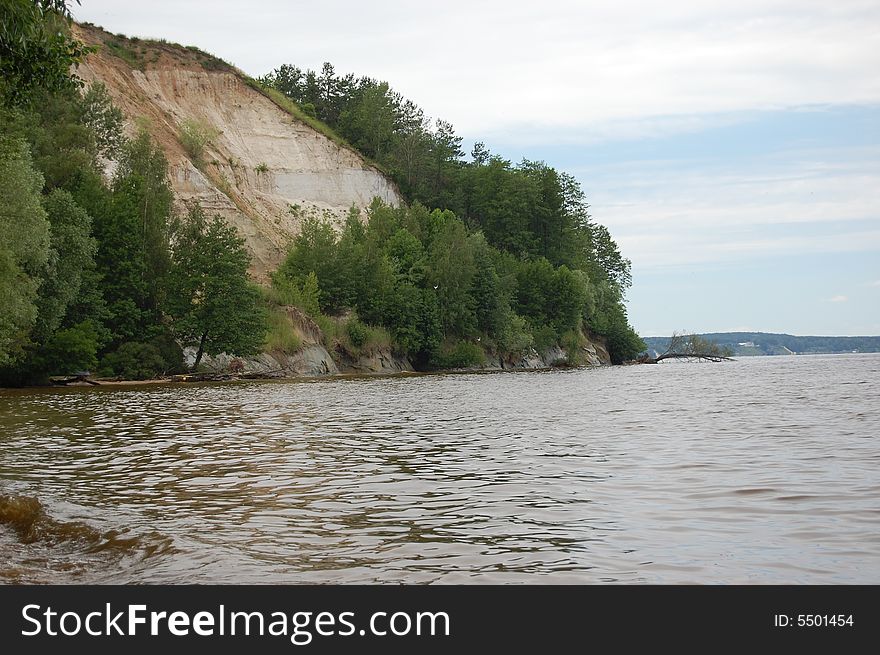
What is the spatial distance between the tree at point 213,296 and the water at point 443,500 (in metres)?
32.2

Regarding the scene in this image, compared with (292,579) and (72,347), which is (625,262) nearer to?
(72,347)

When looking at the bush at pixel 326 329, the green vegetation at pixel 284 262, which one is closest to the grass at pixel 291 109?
the green vegetation at pixel 284 262

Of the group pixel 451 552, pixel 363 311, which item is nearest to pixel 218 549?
pixel 451 552

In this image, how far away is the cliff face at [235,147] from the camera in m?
71.7

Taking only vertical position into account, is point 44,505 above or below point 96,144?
below

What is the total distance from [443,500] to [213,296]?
1806 inches

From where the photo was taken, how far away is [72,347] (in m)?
41.7

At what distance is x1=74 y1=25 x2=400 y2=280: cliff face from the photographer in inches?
2822

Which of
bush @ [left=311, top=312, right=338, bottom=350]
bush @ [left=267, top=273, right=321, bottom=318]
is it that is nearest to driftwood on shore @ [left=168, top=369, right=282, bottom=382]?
bush @ [left=267, top=273, right=321, bottom=318]

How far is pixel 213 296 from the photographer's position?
54.1m

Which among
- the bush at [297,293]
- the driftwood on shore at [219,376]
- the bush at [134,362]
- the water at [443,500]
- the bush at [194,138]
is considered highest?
the bush at [194,138]

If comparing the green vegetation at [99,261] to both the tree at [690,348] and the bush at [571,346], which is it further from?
the tree at [690,348]

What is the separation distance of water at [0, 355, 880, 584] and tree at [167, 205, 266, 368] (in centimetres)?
3220

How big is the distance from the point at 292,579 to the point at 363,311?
67177 mm
